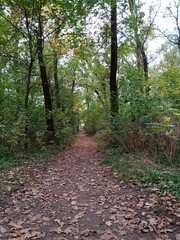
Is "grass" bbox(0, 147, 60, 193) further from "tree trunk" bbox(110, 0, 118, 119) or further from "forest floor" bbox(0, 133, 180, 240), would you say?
"tree trunk" bbox(110, 0, 118, 119)

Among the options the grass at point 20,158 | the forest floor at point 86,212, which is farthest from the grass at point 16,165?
the forest floor at point 86,212

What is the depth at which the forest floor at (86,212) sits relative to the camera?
3082 mm

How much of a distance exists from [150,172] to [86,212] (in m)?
1.96

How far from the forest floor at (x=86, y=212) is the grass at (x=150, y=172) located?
0.83 feet

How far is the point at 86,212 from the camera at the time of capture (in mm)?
3773

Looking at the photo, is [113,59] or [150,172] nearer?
[150,172]

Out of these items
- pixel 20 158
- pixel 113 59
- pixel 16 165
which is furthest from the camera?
pixel 113 59

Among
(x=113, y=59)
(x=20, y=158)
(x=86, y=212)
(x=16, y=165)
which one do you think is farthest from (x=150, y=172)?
(x=113, y=59)

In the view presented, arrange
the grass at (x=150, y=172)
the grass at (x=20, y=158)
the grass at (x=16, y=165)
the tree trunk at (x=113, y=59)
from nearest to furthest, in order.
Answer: the grass at (x=150, y=172) → the grass at (x=16, y=165) → the grass at (x=20, y=158) → the tree trunk at (x=113, y=59)

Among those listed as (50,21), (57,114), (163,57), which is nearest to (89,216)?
(50,21)

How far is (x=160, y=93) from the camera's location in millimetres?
6387

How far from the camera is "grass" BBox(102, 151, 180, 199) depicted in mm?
4340

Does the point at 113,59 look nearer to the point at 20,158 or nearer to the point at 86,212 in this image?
the point at 20,158

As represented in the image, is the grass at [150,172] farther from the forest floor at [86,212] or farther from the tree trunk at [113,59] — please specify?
the tree trunk at [113,59]
